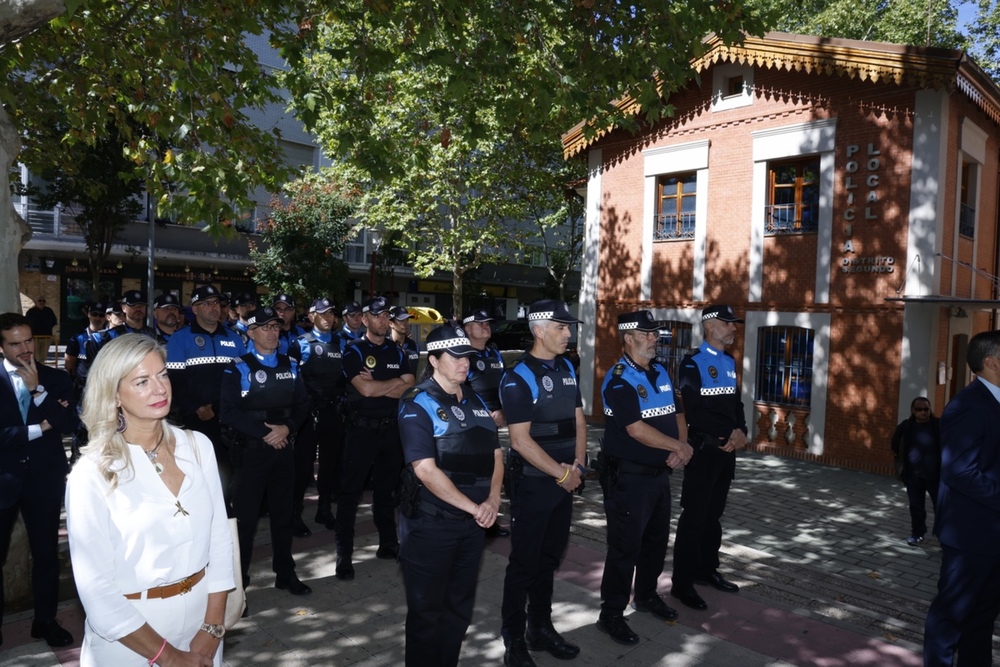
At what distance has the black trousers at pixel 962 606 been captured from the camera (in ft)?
13.1

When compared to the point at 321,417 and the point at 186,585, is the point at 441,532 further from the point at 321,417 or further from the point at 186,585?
the point at 321,417

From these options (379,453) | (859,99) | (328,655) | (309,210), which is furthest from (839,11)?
(328,655)

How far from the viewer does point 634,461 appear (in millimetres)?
5020

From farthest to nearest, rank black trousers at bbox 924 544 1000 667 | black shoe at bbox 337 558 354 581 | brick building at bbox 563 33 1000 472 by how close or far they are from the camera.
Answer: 1. brick building at bbox 563 33 1000 472
2. black shoe at bbox 337 558 354 581
3. black trousers at bbox 924 544 1000 667

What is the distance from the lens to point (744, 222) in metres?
13.6

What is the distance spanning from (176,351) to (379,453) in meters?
2.32

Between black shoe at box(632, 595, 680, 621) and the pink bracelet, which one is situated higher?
the pink bracelet

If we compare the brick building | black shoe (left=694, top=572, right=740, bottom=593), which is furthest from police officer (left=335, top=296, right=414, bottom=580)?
the brick building

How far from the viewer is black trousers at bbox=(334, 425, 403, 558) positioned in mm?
6023

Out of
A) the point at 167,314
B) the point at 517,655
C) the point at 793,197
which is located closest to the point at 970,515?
the point at 517,655

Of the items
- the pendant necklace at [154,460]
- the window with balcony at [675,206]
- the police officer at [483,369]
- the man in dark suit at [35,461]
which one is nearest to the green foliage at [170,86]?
the man in dark suit at [35,461]

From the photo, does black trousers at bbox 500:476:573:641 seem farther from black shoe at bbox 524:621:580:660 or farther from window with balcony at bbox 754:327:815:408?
window with balcony at bbox 754:327:815:408

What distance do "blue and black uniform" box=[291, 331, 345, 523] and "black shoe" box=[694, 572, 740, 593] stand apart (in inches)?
150

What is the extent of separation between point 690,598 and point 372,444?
116 inches
